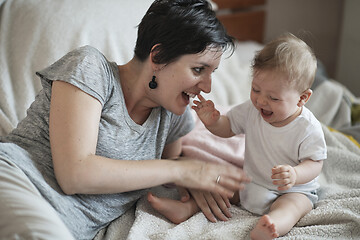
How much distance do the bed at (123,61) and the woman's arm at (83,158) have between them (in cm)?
15

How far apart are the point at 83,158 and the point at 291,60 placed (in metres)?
0.57

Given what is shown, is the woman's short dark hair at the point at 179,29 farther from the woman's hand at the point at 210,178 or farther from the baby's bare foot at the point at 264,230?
the baby's bare foot at the point at 264,230

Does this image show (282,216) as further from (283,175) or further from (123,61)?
(123,61)

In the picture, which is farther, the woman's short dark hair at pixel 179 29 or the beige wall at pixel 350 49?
the beige wall at pixel 350 49

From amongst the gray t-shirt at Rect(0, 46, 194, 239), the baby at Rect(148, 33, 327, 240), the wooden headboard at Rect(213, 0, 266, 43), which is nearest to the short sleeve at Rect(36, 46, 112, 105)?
the gray t-shirt at Rect(0, 46, 194, 239)

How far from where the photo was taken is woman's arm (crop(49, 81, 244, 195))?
979mm

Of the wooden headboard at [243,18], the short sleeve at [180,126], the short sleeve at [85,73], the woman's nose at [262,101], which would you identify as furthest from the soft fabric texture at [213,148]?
the wooden headboard at [243,18]

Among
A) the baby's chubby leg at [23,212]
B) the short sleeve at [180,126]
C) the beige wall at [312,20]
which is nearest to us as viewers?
the baby's chubby leg at [23,212]

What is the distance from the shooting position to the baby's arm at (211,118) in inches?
50.1

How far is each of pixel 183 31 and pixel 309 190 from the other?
579 millimetres

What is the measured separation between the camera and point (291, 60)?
3.53 ft

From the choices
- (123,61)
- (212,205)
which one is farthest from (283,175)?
(123,61)

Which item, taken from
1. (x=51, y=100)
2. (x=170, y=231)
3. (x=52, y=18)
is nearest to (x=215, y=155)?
(x=170, y=231)

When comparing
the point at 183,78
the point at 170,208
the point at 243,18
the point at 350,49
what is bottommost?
the point at 350,49
